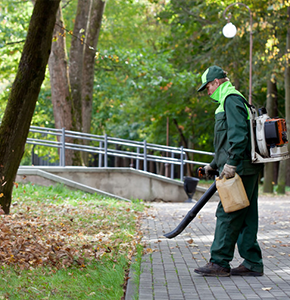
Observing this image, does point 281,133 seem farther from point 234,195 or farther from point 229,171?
point 234,195

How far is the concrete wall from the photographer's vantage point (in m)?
15.2

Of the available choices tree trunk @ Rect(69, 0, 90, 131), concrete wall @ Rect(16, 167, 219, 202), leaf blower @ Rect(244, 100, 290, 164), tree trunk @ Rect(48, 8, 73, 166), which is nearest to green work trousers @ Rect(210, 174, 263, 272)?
leaf blower @ Rect(244, 100, 290, 164)

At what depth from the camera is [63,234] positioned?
7.20m

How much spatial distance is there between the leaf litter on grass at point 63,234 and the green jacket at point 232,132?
73.8 inches

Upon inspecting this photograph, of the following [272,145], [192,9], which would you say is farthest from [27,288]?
[192,9]

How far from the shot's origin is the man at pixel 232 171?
485 centimetres

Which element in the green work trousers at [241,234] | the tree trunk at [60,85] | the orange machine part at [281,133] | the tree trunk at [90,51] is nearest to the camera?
the orange machine part at [281,133]

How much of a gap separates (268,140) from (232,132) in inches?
14.1

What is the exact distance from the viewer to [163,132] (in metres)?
32.2

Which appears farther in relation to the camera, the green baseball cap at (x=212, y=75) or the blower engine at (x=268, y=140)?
the green baseball cap at (x=212, y=75)

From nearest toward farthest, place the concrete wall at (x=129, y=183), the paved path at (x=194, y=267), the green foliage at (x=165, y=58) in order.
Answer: the paved path at (x=194, y=267)
the concrete wall at (x=129, y=183)
the green foliage at (x=165, y=58)

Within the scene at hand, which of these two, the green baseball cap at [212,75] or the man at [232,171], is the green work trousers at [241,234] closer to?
the man at [232,171]

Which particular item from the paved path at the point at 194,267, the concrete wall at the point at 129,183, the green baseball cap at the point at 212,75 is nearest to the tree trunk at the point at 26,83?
the paved path at the point at 194,267

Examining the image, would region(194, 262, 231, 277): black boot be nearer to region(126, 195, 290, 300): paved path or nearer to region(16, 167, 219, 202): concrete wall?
region(126, 195, 290, 300): paved path
